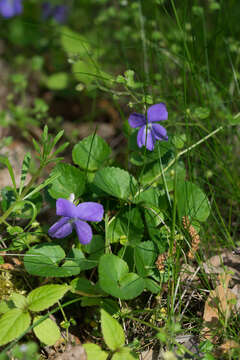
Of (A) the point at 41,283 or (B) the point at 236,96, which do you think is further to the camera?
(B) the point at 236,96

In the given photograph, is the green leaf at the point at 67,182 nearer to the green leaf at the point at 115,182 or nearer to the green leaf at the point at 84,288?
the green leaf at the point at 115,182

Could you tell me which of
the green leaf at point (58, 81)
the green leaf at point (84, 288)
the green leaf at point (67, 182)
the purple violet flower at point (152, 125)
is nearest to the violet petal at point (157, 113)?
the purple violet flower at point (152, 125)

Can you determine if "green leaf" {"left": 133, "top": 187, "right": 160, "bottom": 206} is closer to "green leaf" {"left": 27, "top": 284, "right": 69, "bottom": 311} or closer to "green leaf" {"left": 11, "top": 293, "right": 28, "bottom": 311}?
"green leaf" {"left": 27, "top": 284, "right": 69, "bottom": 311}

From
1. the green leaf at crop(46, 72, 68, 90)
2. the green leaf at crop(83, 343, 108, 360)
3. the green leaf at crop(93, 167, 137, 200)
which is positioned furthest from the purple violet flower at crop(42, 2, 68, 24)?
the green leaf at crop(83, 343, 108, 360)

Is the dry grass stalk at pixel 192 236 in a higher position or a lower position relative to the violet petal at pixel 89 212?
lower

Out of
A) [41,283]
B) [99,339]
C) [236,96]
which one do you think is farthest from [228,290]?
[236,96]

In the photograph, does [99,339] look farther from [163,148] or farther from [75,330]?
[163,148]
